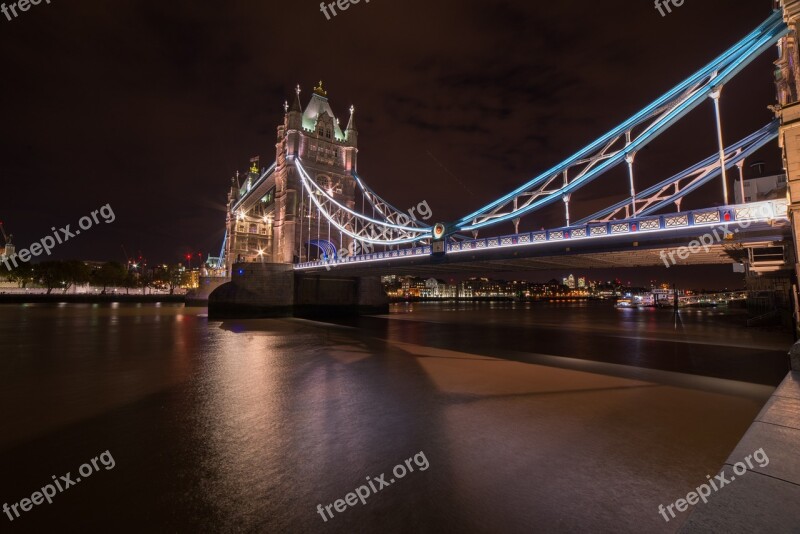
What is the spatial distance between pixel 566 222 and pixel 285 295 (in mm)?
27494

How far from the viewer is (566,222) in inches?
765

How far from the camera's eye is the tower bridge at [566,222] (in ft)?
41.3

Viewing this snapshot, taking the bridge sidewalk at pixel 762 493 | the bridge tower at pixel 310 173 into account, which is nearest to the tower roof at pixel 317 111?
the bridge tower at pixel 310 173

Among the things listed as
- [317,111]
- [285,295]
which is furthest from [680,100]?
[317,111]

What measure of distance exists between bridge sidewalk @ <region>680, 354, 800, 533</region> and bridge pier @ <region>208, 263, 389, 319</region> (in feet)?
117

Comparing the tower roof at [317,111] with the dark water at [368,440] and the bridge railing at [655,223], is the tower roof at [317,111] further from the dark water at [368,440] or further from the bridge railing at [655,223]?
the dark water at [368,440]

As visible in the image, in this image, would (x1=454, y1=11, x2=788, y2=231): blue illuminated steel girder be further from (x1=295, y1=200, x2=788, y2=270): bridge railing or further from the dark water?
the dark water

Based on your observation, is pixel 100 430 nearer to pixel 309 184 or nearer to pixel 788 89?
pixel 788 89

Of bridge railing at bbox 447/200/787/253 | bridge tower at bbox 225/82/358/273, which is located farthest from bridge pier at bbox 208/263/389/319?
bridge railing at bbox 447/200/787/253

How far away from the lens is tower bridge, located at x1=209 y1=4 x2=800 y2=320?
12594 millimetres

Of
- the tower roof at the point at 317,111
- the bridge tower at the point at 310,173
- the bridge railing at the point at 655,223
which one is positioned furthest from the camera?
the tower roof at the point at 317,111

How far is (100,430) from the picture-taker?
626cm

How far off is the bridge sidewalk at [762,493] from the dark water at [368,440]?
3.87ft

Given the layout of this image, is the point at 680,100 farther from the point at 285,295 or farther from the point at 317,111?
the point at 317,111
